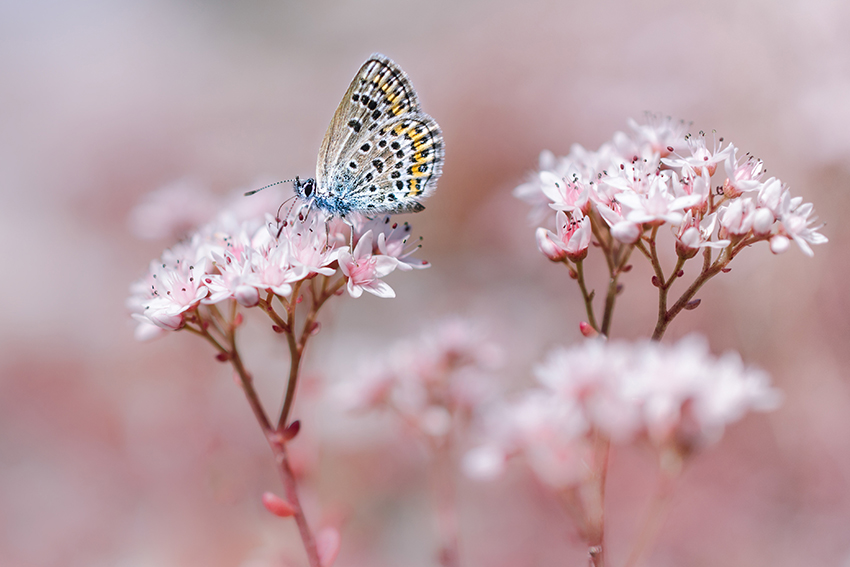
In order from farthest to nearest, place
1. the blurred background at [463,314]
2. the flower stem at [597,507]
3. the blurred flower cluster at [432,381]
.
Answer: the blurred background at [463,314] < the blurred flower cluster at [432,381] < the flower stem at [597,507]

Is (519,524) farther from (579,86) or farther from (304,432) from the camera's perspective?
(579,86)

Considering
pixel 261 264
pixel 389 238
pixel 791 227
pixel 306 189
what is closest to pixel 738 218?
pixel 791 227

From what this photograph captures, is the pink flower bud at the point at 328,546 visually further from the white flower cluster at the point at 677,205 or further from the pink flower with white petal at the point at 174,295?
the white flower cluster at the point at 677,205

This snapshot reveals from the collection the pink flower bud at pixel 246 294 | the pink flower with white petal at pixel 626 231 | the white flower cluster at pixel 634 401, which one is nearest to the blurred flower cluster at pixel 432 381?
the white flower cluster at pixel 634 401

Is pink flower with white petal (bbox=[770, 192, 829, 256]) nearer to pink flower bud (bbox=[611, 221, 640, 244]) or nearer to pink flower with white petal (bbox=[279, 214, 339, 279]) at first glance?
pink flower bud (bbox=[611, 221, 640, 244])

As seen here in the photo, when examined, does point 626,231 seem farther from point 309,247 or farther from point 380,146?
point 380,146

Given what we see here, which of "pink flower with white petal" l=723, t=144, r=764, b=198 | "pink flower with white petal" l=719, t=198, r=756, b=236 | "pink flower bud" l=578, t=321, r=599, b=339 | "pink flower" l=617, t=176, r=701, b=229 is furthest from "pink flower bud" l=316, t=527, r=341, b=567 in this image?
"pink flower with white petal" l=723, t=144, r=764, b=198
